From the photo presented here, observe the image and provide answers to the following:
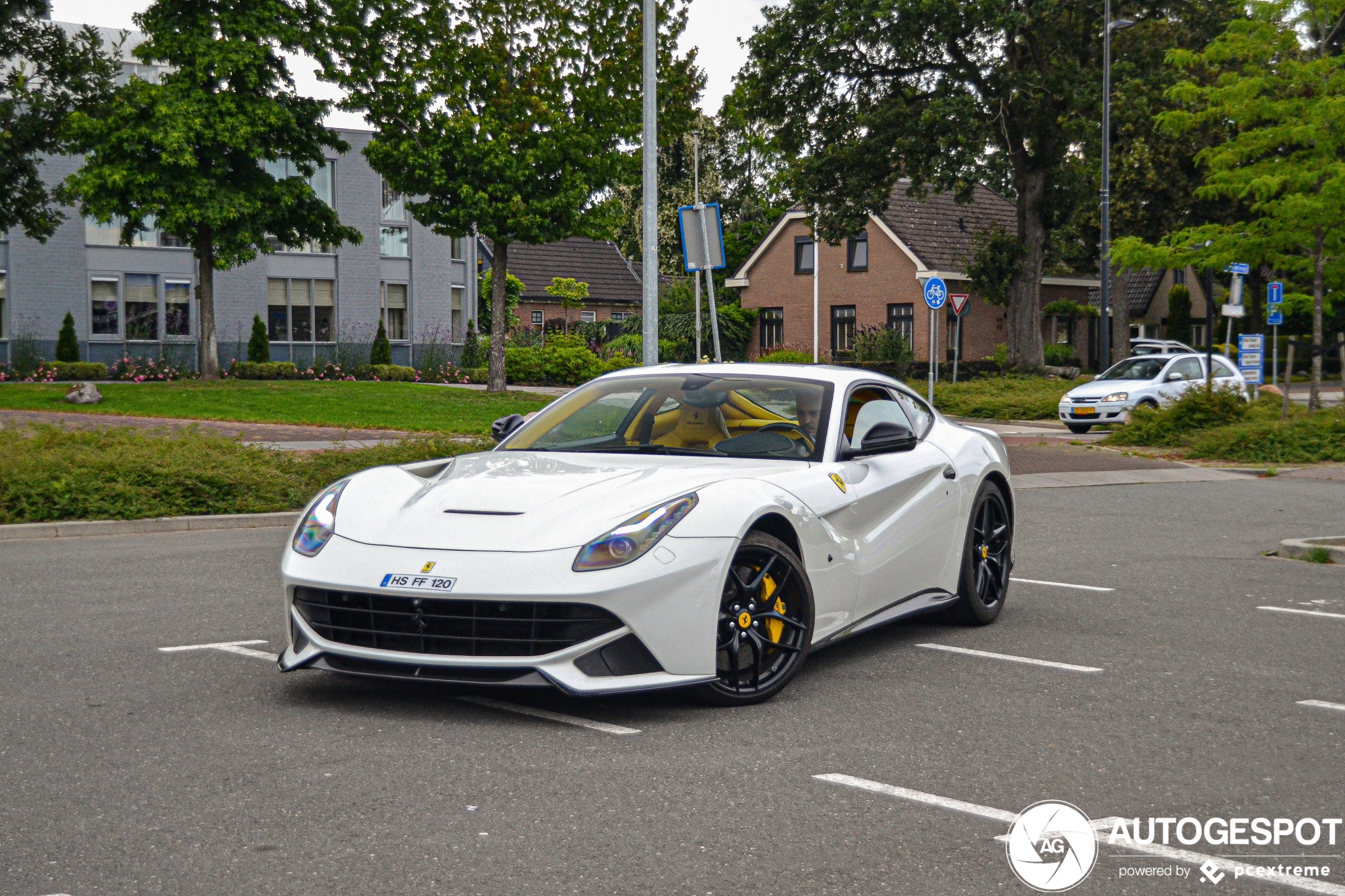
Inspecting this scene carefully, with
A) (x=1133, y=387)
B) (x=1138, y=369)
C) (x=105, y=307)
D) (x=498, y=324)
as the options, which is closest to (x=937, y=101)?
(x=1138, y=369)

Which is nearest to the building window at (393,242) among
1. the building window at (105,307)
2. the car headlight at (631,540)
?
the building window at (105,307)

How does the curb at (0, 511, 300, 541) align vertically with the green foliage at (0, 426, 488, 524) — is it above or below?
below

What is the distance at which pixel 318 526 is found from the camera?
5707 millimetres

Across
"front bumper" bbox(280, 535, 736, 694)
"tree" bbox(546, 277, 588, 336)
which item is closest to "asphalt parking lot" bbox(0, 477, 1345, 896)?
"front bumper" bbox(280, 535, 736, 694)

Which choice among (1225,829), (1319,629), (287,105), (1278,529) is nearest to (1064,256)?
(287,105)

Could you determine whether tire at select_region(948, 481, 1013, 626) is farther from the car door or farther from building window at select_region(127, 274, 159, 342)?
building window at select_region(127, 274, 159, 342)

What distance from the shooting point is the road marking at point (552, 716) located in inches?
204

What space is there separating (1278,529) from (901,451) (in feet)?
22.8

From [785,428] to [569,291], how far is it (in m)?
60.2

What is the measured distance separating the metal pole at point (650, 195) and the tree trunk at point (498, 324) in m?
15.6

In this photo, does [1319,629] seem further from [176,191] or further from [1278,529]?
[176,191]

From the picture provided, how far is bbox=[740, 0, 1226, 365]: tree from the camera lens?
35938 millimetres

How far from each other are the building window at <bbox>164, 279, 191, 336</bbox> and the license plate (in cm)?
4247

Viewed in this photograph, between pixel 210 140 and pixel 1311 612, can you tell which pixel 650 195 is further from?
pixel 210 140
